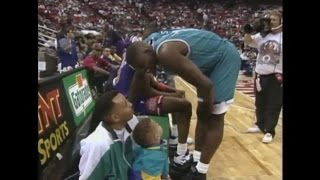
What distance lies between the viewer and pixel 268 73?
1.84 m

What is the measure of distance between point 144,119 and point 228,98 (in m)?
0.33

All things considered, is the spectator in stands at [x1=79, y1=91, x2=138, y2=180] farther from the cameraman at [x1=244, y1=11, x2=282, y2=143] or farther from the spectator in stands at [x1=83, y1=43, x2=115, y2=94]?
the cameraman at [x1=244, y1=11, x2=282, y2=143]

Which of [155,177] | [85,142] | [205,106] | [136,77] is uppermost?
[136,77]

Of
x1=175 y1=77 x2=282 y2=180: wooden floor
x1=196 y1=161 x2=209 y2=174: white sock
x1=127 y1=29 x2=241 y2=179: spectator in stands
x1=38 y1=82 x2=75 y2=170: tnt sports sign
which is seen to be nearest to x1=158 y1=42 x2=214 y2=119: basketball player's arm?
x1=127 y1=29 x2=241 y2=179: spectator in stands

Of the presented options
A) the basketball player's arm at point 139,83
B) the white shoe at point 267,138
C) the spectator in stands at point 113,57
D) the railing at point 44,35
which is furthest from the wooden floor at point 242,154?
the railing at point 44,35

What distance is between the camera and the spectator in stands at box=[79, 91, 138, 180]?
5.78ft

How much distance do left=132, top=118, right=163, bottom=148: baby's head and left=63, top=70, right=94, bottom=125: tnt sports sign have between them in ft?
0.63

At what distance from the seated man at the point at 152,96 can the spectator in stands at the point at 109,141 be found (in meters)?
0.04

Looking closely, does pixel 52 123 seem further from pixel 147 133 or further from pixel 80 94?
pixel 147 133
